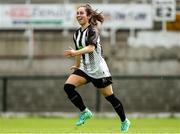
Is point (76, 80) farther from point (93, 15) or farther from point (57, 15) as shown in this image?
point (57, 15)

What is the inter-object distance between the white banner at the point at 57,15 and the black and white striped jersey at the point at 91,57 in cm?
1665

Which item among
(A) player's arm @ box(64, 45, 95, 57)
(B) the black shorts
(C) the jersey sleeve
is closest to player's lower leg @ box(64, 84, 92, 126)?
(B) the black shorts

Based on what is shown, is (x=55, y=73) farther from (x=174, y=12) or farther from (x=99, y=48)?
(x=99, y=48)

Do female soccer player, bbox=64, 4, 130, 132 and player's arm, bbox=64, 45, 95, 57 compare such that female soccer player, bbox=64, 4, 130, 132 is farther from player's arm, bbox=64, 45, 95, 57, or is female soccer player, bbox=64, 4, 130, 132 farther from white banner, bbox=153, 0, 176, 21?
white banner, bbox=153, 0, 176, 21

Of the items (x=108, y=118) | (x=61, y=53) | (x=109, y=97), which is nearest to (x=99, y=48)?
(x=109, y=97)

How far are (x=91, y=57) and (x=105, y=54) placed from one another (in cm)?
1605

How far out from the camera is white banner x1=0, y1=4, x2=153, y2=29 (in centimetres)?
3177

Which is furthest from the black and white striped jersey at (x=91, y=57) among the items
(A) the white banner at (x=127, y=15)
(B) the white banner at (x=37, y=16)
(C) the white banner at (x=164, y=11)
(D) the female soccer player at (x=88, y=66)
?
(B) the white banner at (x=37, y=16)

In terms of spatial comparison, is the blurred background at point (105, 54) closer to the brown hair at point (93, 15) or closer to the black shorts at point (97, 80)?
the black shorts at point (97, 80)

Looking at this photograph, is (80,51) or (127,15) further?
(127,15)

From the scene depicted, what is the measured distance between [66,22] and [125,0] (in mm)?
2354

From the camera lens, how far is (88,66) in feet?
49.4

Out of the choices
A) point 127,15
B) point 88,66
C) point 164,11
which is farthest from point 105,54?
point 88,66

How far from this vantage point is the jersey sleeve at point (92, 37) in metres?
14.8
